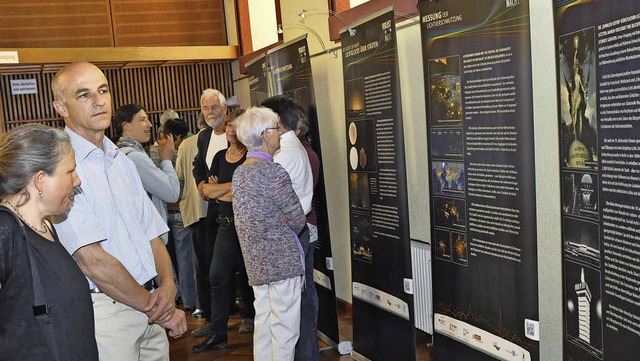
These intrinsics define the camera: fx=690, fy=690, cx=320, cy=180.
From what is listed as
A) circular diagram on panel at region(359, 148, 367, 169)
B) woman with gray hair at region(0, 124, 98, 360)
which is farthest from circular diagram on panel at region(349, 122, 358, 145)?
woman with gray hair at region(0, 124, 98, 360)

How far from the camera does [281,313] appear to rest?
161 inches

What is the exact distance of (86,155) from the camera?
2.76 meters

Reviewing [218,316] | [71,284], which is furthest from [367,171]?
[71,284]

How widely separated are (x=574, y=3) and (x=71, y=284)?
6.62 feet

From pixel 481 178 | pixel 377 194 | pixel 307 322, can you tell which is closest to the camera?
pixel 481 178

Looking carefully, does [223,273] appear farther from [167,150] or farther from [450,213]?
[450,213]

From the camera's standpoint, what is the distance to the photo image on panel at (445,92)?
11.2 feet

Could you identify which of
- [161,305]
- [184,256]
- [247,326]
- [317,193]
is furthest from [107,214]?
[184,256]

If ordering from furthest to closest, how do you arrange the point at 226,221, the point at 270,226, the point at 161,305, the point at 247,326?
the point at 247,326
the point at 226,221
the point at 270,226
the point at 161,305

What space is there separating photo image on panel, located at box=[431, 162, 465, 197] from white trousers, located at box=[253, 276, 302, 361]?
3.42ft

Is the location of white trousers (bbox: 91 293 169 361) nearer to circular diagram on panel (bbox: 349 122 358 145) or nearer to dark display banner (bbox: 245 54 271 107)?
circular diagram on panel (bbox: 349 122 358 145)

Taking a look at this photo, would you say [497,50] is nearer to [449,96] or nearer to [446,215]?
[449,96]

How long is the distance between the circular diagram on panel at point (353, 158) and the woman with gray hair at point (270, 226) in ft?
2.33

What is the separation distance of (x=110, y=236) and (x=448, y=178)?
5.60 ft
